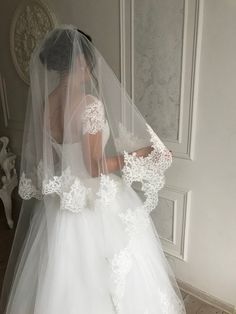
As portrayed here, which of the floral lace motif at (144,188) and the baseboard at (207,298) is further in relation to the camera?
the baseboard at (207,298)

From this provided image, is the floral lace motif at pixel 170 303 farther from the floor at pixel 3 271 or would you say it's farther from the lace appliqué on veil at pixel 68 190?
the lace appliqué on veil at pixel 68 190

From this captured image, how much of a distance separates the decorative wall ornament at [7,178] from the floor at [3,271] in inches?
3.7

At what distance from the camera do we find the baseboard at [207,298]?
158 cm

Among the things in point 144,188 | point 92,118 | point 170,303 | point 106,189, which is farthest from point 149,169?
point 170,303

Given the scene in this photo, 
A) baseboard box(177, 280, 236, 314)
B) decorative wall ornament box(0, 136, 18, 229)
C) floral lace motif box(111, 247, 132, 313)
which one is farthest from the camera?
decorative wall ornament box(0, 136, 18, 229)

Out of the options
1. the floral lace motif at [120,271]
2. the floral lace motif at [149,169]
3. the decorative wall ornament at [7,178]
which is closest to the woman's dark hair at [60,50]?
the floral lace motif at [149,169]

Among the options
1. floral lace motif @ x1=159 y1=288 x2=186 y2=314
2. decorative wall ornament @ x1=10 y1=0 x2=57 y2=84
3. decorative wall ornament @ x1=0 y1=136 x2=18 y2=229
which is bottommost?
floral lace motif @ x1=159 y1=288 x2=186 y2=314

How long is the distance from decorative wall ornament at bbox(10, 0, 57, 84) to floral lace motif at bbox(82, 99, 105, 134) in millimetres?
1090

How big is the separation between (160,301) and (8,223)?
1.62 meters

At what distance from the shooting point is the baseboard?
1.58m

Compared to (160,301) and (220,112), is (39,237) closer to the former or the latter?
(160,301)

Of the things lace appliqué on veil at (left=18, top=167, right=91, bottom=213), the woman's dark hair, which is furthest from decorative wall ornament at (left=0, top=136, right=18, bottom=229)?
the woman's dark hair

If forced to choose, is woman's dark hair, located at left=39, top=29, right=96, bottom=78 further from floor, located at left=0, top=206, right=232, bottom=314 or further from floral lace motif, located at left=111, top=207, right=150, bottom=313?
floor, located at left=0, top=206, right=232, bottom=314

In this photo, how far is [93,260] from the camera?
1.16 metres
